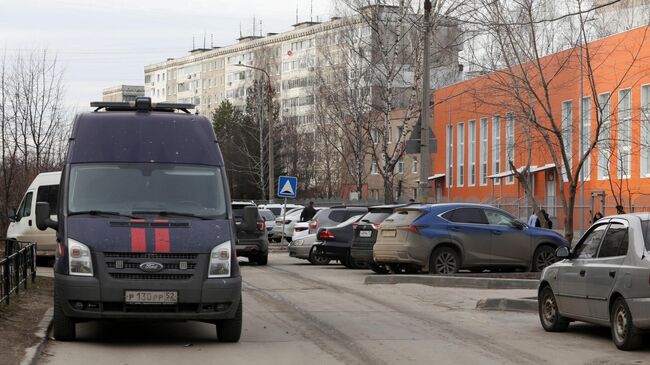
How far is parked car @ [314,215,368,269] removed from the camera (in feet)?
91.0

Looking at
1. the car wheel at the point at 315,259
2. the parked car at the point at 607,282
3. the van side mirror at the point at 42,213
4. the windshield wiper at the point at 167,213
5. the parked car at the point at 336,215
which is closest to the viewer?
the parked car at the point at 607,282

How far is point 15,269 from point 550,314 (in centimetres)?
809

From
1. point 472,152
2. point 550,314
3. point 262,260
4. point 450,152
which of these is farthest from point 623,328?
point 450,152

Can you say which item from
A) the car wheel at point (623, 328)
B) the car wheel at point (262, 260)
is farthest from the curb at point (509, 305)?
the car wheel at point (262, 260)

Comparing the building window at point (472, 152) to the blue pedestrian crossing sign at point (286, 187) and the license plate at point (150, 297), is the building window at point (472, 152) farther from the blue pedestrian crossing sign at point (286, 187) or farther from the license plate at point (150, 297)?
the license plate at point (150, 297)

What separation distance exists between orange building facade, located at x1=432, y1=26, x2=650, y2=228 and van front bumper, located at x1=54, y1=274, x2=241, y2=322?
16.0m

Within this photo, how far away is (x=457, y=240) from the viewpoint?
75.6ft

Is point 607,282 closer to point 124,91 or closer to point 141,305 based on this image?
point 141,305

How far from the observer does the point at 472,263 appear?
2325 cm

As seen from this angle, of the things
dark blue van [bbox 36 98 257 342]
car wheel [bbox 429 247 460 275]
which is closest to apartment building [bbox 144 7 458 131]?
car wheel [bbox 429 247 460 275]

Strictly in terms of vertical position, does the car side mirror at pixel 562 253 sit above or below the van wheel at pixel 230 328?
above

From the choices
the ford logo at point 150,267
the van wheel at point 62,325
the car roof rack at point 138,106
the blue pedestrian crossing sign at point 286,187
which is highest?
the car roof rack at point 138,106

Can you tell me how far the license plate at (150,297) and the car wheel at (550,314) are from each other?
5.14 metres

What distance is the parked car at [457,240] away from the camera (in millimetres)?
22781
